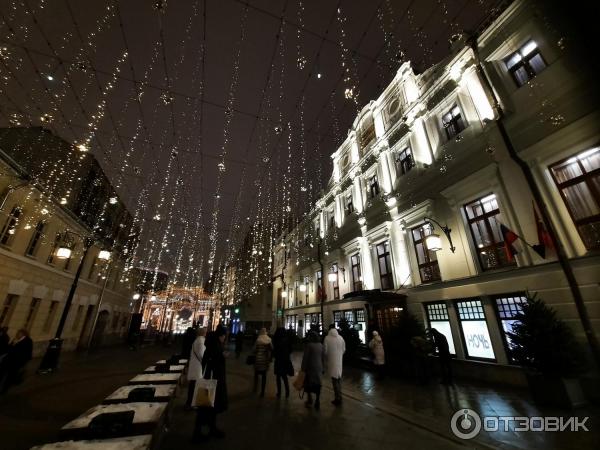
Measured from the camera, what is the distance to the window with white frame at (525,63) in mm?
9242

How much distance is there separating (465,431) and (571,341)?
14.8 ft

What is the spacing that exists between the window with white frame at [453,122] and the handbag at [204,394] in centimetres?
1382

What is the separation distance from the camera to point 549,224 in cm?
782

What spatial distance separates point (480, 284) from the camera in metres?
9.73

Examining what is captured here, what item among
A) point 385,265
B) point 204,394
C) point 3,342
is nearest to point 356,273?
point 385,265

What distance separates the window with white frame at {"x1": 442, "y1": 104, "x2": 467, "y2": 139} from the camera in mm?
12135

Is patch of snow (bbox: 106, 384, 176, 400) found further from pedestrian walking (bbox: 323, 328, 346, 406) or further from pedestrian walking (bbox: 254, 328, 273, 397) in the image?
pedestrian walking (bbox: 323, 328, 346, 406)

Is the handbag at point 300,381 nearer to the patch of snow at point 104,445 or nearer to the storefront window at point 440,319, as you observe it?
the patch of snow at point 104,445

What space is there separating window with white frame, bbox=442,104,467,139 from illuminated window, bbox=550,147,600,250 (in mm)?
4866

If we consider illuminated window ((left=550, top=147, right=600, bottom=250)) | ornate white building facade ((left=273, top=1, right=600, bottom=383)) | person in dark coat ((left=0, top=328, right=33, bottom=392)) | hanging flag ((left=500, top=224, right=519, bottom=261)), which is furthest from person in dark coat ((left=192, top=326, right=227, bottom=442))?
illuminated window ((left=550, top=147, right=600, bottom=250))

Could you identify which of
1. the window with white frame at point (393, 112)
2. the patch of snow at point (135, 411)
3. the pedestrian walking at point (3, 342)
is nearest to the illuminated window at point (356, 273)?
the window with white frame at point (393, 112)

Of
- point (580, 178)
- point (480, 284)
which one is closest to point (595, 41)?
point (580, 178)

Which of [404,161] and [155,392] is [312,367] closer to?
[155,392]

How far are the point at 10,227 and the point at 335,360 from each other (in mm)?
15024
